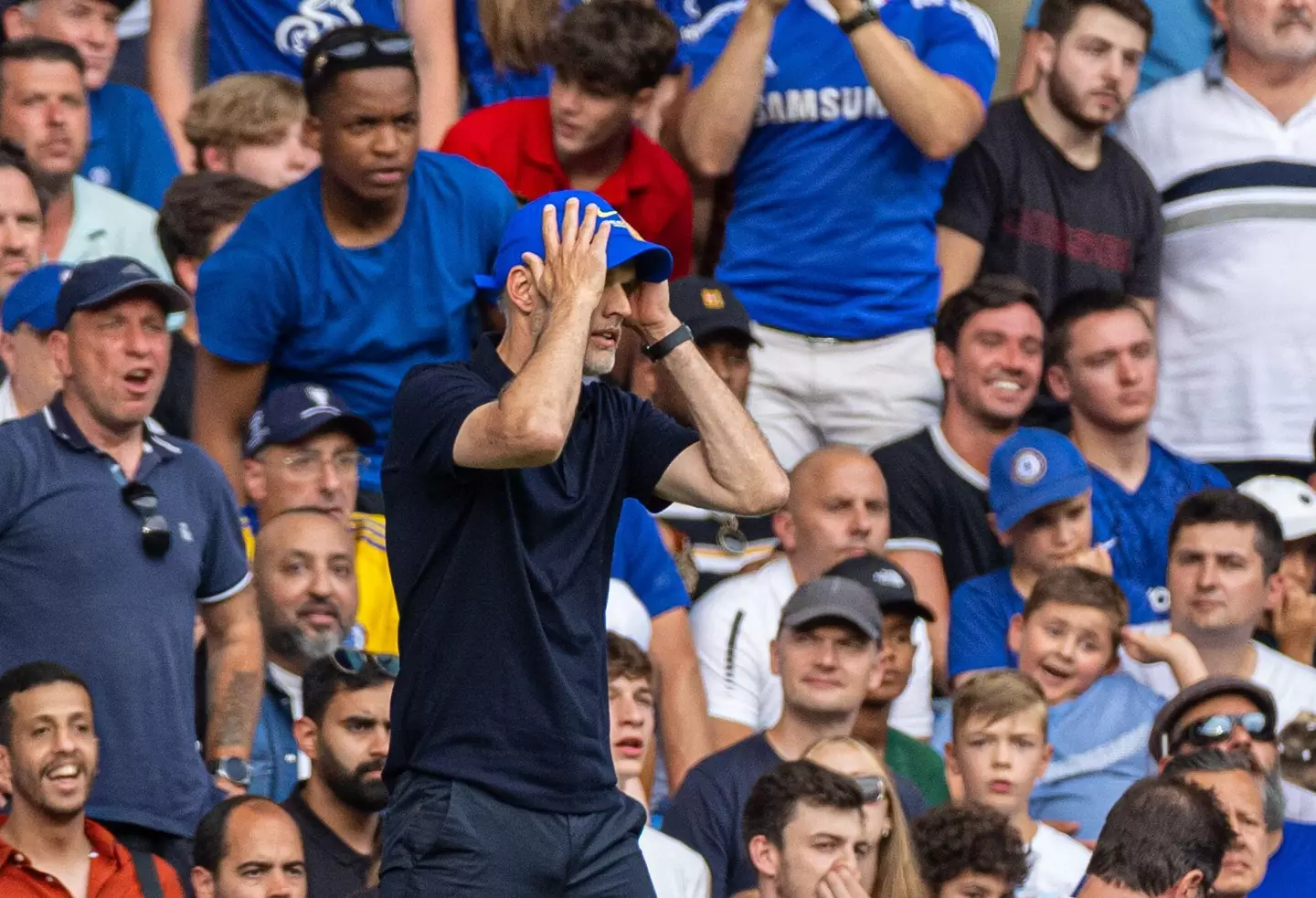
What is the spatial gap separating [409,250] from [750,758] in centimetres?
176

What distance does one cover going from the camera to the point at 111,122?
9.27m

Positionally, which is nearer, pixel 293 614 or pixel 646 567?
pixel 293 614

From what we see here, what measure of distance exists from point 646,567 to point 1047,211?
7.60 feet

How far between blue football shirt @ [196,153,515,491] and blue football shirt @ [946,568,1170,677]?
70.7 inches

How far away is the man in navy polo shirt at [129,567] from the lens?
6.20 metres

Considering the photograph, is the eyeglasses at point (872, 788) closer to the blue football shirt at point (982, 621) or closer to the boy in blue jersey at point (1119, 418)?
the blue football shirt at point (982, 621)

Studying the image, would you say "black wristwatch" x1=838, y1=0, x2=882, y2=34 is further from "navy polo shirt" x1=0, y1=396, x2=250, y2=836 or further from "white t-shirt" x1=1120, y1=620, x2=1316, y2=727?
"navy polo shirt" x1=0, y1=396, x2=250, y2=836

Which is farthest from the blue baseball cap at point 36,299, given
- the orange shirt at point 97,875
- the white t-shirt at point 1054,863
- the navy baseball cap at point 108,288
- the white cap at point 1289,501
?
the white cap at point 1289,501

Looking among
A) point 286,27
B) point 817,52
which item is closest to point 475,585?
point 817,52

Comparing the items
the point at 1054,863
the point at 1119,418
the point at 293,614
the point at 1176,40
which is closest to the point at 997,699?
the point at 1054,863

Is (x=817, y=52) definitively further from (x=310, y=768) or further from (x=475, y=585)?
(x=475, y=585)

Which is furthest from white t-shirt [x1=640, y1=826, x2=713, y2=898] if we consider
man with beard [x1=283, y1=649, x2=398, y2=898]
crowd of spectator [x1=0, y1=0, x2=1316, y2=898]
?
man with beard [x1=283, y1=649, x2=398, y2=898]

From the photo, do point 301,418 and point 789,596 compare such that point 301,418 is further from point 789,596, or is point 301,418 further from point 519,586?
point 519,586

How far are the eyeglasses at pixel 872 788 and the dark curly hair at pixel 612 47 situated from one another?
2.59 m
